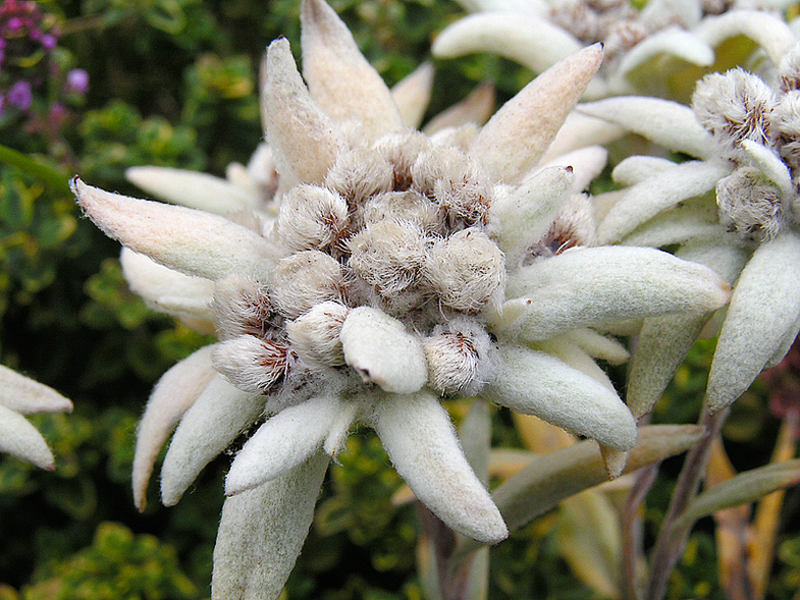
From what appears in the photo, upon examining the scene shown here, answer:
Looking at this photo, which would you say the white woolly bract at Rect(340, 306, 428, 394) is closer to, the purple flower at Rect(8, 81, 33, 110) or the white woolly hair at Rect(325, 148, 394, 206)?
the white woolly hair at Rect(325, 148, 394, 206)

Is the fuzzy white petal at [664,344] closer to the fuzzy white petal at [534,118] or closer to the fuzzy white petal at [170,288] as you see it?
the fuzzy white petal at [534,118]

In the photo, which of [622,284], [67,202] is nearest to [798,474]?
[622,284]

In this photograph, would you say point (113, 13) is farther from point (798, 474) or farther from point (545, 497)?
point (798, 474)

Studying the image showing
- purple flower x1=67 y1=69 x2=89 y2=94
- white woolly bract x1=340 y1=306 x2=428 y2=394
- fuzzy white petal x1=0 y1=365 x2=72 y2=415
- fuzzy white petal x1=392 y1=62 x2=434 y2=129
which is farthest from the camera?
purple flower x1=67 y1=69 x2=89 y2=94

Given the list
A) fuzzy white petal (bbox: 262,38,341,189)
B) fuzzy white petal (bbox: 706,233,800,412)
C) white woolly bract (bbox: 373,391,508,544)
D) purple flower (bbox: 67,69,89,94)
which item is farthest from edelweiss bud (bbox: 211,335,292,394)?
purple flower (bbox: 67,69,89,94)

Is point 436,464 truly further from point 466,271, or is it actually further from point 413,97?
point 413,97

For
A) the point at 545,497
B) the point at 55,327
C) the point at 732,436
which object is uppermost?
the point at 545,497

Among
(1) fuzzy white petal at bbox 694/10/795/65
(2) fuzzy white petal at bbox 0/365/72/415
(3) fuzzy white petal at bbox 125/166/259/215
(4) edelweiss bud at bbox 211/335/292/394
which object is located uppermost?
(1) fuzzy white petal at bbox 694/10/795/65
